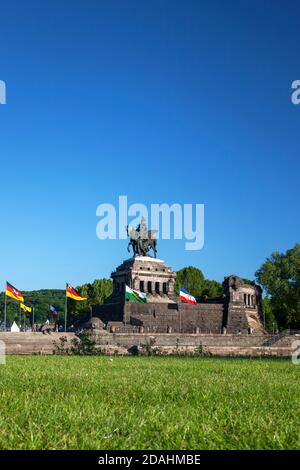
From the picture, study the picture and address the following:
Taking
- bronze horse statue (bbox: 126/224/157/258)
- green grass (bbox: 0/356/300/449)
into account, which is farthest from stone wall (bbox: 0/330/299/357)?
green grass (bbox: 0/356/300/449)

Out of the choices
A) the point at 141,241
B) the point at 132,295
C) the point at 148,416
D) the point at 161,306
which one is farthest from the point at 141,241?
the point at 148,416

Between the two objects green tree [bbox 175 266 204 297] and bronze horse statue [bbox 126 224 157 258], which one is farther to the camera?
green tree [bbox 175 266 204 297]

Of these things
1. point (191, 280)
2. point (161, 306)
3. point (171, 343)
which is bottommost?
point (171, 343)

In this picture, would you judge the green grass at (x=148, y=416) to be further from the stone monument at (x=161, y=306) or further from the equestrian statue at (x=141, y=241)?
the equestrian statue at (x=141, y=241)

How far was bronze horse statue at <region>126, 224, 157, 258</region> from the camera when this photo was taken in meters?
72.2

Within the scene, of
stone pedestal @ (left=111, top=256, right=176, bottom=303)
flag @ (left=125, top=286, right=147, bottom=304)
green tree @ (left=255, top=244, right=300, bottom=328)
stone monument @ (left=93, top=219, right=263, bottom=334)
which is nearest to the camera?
flag @ (left=125, top=286, right=147, bottom=304)

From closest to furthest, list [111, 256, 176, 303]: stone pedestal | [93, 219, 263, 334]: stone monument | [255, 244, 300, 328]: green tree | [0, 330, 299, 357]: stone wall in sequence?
1. [0, 330, 299, 357]: stone wall
2. [93, 219, 263, 334]: stone monument
3. [111, 256, 176, 303]: stone pedestal
4. [255, 244, 300, 328]: green tree

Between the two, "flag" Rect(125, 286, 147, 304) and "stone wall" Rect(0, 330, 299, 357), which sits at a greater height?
"flag" Rect(125, 286, 147, 304)

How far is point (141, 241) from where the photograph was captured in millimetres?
72562

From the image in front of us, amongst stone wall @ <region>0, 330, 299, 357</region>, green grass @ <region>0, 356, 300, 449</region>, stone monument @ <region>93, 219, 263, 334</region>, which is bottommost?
stone wall @ <region>0, 330, 299, 357</region>

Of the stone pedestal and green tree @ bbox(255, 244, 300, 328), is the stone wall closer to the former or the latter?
the stone pedestal

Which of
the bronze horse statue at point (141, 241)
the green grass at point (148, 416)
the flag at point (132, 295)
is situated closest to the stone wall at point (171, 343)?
the flag at point (132, 295)

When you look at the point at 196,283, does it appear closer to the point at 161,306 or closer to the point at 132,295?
the point at 161,306
